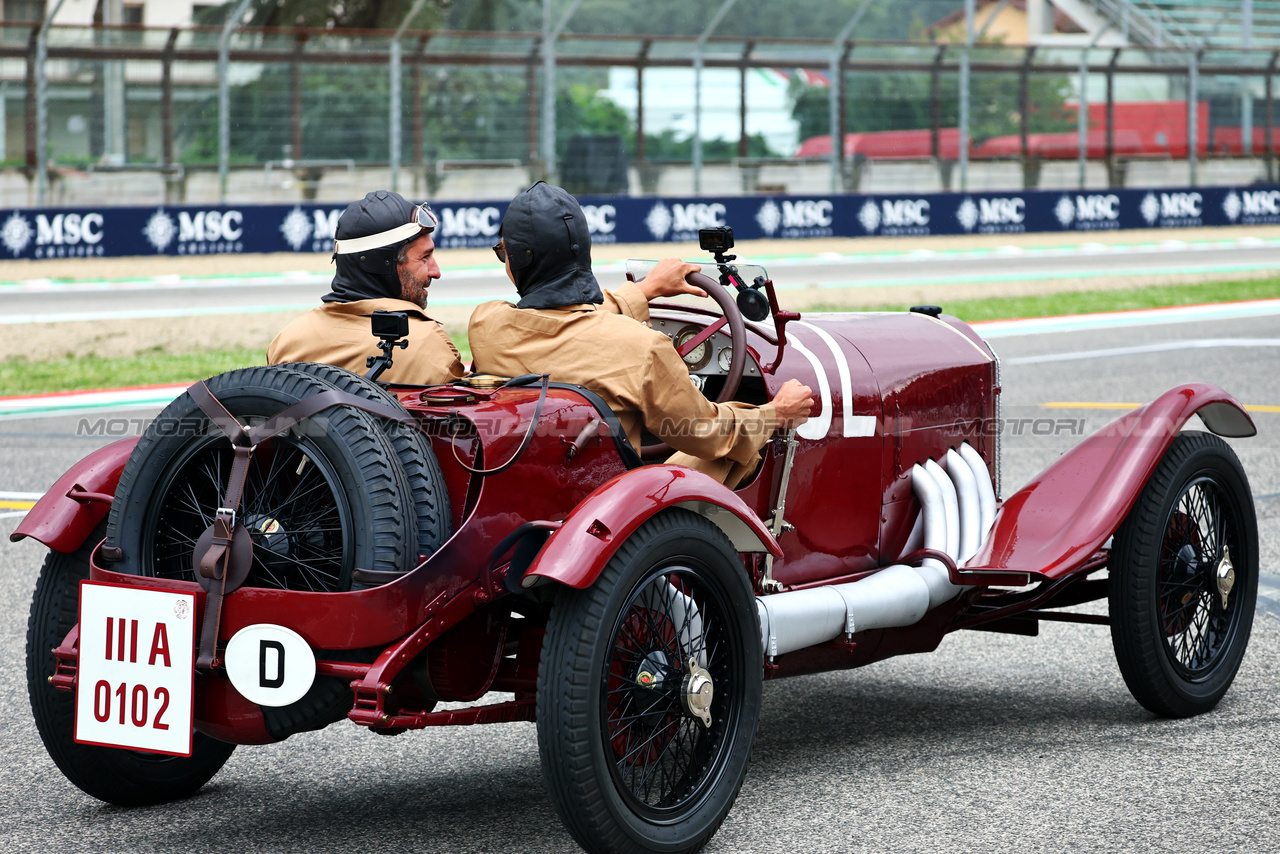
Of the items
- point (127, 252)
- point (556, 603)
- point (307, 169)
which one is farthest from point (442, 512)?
point (307, 169)

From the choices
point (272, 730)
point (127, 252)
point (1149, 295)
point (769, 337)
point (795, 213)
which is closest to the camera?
point (272, 730)

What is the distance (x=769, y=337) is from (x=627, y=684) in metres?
1.29

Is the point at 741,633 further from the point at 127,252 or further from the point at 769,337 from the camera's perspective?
the point at 127,252

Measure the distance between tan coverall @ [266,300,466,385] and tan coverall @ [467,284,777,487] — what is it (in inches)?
4.4

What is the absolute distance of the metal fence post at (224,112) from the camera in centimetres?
1767

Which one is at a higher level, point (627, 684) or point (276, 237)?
point (276, 237)

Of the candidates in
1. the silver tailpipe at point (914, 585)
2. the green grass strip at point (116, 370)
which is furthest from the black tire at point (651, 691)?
the green grass strip at point (116, 370)

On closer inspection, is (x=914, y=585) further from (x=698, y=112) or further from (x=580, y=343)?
(x=698, y=112)

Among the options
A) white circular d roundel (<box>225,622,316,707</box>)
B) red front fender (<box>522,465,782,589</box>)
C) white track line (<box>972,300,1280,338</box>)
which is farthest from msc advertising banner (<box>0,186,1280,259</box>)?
white circular d roundel (<box>225,622,316,707</box>)

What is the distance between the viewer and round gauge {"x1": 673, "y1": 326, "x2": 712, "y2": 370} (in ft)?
14.7

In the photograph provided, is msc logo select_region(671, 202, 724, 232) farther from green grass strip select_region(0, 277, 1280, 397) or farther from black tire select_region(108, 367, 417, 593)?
black tire select_region(108, 367, 417, 593)

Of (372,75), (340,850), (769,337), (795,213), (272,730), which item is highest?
(372,75)

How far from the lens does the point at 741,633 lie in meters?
3.55

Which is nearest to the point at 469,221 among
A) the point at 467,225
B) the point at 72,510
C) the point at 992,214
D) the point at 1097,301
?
the point at 467,225
